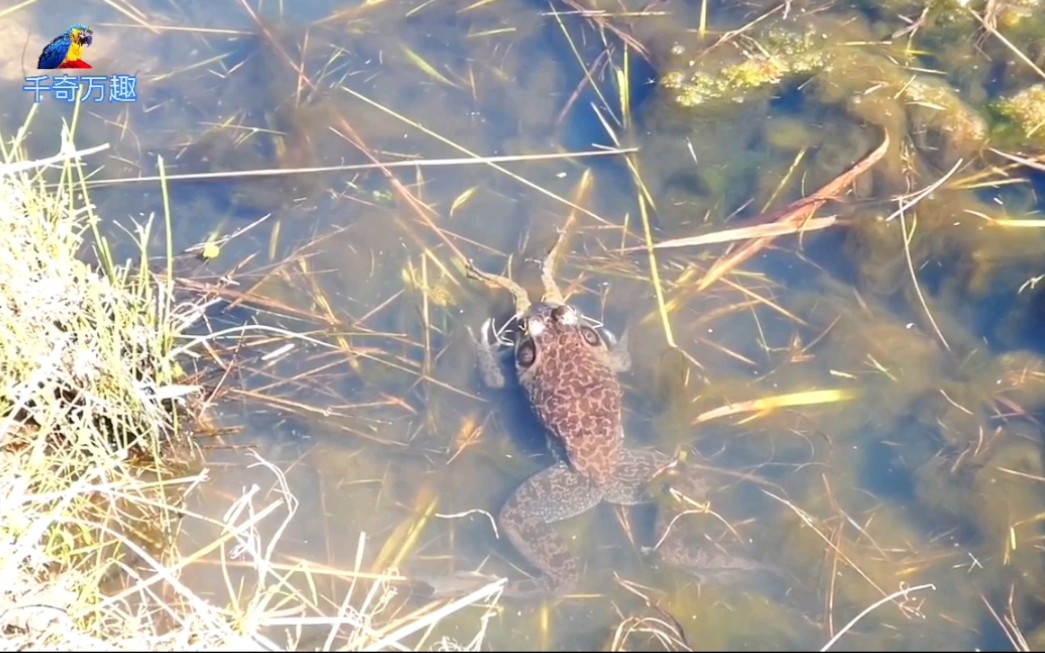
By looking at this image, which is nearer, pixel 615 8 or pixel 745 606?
pixel 745 606

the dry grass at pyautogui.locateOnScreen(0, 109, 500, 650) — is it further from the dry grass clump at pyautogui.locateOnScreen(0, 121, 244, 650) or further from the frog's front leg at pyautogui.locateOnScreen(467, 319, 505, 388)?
the frog's front leg at pyautogui.locateOnScreen(467, 319, 505, 388)

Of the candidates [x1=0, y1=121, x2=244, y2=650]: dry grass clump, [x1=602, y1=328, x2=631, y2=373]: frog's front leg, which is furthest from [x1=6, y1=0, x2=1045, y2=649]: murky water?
[x1=0, y1=121, x2=244, y2=650]: dry grass clump

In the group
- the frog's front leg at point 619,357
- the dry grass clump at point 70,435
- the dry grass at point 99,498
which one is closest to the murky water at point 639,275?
the frog's front leg at point 619,357

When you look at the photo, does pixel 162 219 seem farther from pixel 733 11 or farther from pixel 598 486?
pixel 733 11

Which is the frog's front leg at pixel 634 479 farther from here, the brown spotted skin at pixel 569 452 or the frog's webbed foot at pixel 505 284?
the frog's webbed foot at pixel 505 284

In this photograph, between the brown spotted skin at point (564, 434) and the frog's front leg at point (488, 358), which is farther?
the frog's front leg at point (488, 358)

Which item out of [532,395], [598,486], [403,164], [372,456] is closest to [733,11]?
[403,164]
